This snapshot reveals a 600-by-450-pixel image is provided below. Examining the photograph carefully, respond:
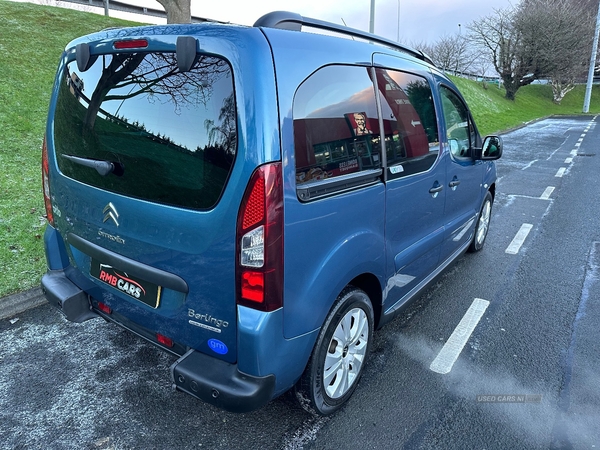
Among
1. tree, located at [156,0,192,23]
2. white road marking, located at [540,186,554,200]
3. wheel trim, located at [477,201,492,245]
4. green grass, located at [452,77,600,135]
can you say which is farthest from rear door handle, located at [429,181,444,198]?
green grass, located at [452,77,600,135]

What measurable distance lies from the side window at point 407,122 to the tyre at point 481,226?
1.92 m

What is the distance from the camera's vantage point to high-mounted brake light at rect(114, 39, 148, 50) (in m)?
2.04

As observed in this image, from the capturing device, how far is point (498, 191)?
27.4 ft

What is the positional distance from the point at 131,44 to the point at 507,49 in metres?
42.6

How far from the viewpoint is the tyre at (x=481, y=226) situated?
484 centimetres

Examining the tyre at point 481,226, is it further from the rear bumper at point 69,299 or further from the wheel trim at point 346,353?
the rear bumper at point 69,299

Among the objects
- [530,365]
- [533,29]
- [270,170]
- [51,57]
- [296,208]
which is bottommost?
[530,365]

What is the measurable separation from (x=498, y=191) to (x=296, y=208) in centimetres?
751

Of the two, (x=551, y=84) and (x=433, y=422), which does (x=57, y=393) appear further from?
(x=551, y=84)

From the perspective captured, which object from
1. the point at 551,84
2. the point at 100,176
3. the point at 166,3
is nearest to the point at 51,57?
the point at 166,3

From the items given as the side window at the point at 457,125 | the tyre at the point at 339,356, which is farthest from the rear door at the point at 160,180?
the side window at the point at 457,125

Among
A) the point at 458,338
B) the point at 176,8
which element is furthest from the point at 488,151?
the point at 176,8

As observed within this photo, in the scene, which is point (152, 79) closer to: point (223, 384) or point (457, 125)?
point (223, 384)

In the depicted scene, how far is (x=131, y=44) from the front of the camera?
2.08 m
